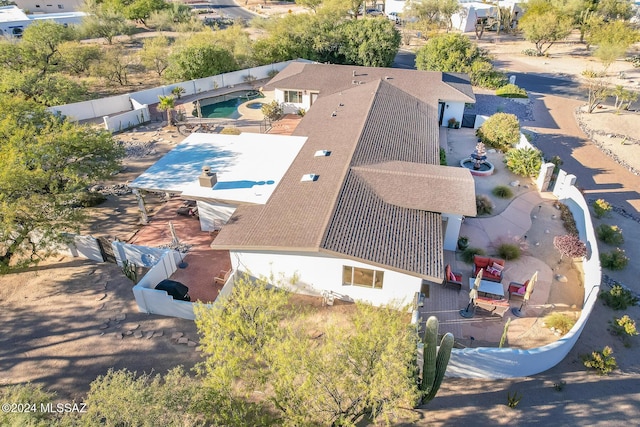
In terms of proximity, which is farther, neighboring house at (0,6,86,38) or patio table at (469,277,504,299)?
neighboring house at (0,6,86,38)

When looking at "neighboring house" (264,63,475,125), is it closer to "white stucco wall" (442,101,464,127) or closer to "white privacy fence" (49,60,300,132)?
A: "white stucco wall" (442,101,464,127)

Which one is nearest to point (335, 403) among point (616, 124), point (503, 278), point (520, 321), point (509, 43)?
point (520, 321)

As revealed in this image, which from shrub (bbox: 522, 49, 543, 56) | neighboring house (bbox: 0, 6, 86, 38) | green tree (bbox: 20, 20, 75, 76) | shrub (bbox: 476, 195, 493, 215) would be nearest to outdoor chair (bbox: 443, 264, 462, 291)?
shrub (bbox: 476, 195, 493, 215)

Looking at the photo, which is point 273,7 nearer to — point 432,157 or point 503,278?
point 432,157

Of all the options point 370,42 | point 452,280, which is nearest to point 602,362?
point 452,280

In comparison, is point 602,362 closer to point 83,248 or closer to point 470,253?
point 470,253

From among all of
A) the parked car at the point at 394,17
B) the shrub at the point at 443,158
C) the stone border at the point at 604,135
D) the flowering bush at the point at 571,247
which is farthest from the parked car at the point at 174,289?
the parked car at the point at 394,17
